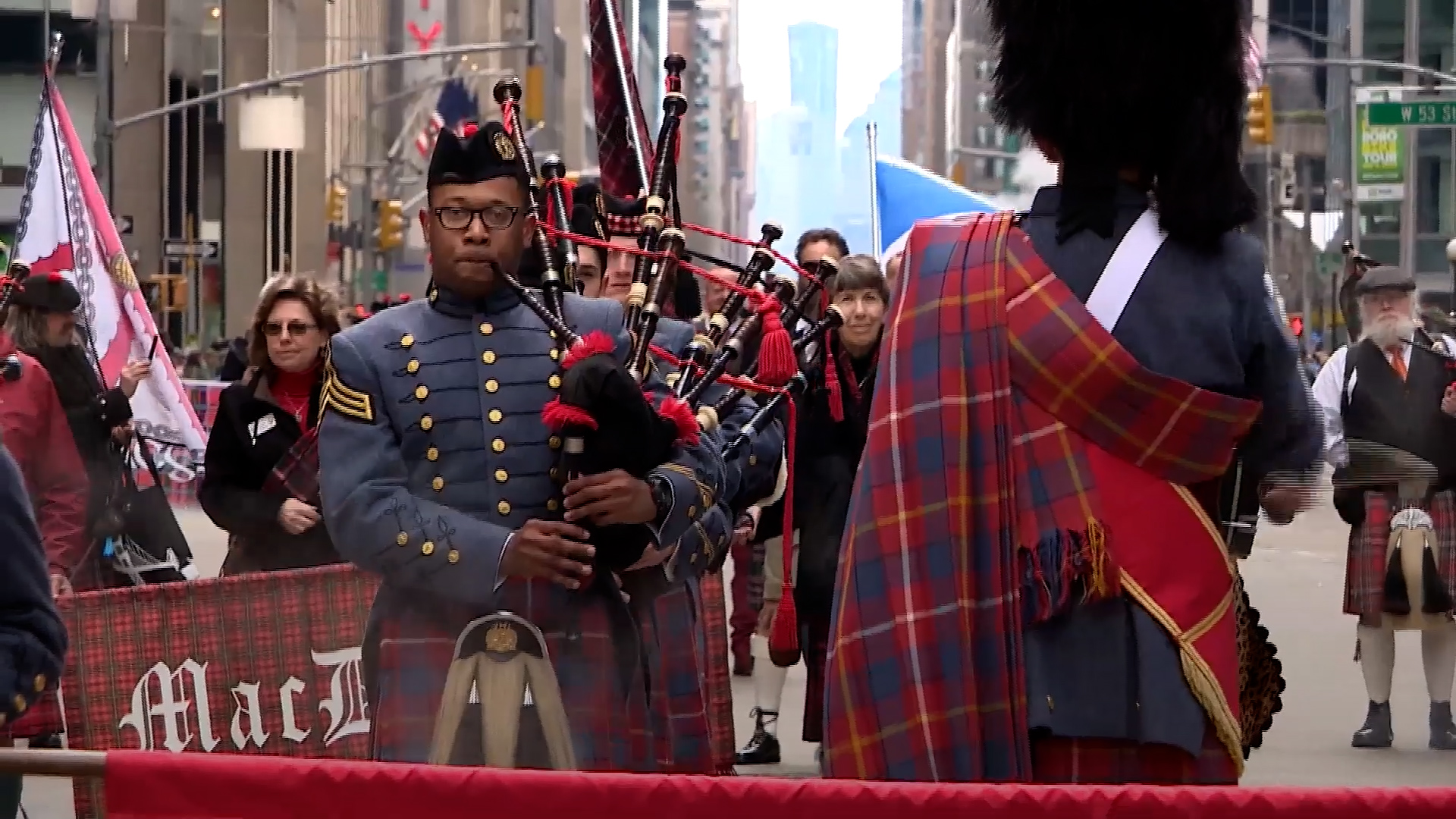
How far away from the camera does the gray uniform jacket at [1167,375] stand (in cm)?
392

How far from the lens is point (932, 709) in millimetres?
3979

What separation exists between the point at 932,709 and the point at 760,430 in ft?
7.54

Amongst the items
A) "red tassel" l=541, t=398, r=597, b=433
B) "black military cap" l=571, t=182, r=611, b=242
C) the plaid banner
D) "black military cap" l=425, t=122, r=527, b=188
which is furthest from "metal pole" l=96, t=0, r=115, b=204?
"red tassel" l=541, t=398, r=597, b=433

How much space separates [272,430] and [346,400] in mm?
3082

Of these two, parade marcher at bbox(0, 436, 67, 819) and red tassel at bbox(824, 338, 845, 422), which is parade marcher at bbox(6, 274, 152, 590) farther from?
parade marcher at bbox(0, 436, 67, 819)

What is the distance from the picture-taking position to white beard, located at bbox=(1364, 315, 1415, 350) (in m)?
10.2

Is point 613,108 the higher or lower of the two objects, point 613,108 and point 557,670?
the higher

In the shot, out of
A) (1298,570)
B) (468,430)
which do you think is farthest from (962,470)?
(1298,570)

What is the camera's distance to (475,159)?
4820mm

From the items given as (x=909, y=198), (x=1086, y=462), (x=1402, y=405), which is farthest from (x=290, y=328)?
(x=909, y=198)

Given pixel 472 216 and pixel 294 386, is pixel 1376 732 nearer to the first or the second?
pixel 294 386

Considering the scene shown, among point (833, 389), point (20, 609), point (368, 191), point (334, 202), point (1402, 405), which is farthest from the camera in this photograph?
point (368, 191)

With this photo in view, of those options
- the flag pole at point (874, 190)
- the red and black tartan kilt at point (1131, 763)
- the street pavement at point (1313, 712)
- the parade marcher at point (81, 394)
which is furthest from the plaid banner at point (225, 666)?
the flag pole at point (874, 190)

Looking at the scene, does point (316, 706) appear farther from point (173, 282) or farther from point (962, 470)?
point (173, 282)
